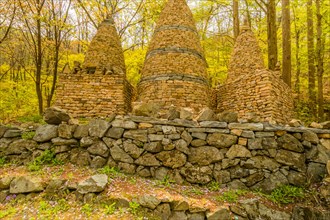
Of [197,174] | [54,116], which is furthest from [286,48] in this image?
[54,116]

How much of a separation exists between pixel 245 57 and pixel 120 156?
Answer: 7504 mm

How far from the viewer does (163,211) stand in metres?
3.35

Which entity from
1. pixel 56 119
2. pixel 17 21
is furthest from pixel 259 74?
pixel 17 21

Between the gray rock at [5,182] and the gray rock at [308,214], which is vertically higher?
the gray rock at [5,182]

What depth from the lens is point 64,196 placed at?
3.44 m

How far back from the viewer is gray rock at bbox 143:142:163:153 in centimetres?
413

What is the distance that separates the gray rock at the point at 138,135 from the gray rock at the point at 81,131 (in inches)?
31.0

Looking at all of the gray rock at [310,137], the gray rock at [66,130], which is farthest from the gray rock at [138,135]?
the gray rock at [310,137]

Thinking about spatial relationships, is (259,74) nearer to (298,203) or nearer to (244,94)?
(244,94)

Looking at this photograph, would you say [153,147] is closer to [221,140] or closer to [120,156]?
[120,156]

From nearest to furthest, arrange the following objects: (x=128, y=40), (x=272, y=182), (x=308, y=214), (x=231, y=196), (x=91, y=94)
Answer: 1. (x=308, y=214)
2. (x=231, y=196)
3. (x=272, y=182)
4. (x=91, y=94)
5. (x=128, y=40)

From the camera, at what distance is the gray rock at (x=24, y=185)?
347 centimetres

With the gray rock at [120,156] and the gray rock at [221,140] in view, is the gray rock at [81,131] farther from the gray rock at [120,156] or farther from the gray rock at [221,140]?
the gray rock at [221,140]

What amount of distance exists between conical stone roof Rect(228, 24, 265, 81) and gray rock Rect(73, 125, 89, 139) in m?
7.01
